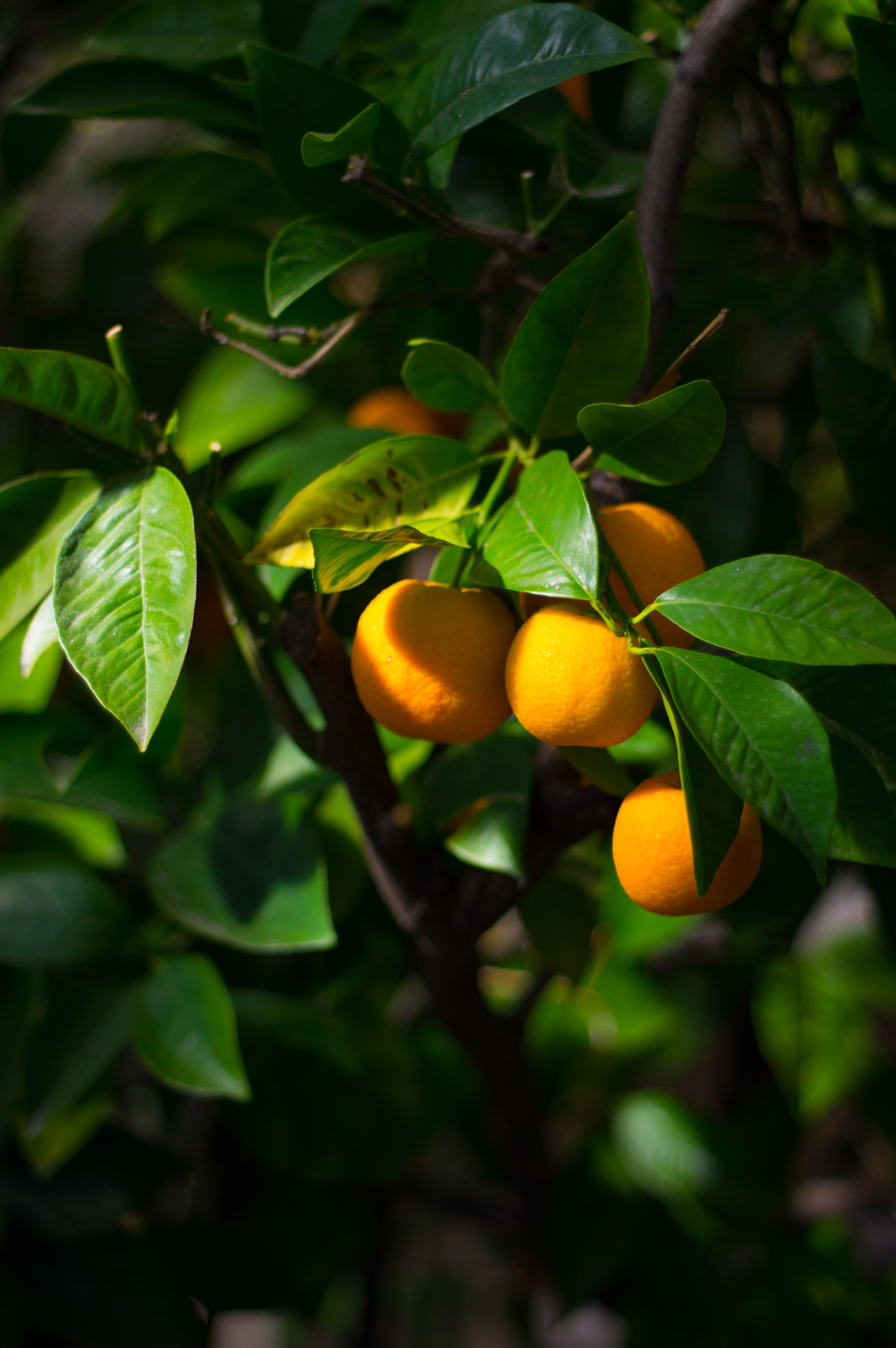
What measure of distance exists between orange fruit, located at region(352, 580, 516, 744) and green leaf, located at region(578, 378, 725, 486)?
8cm

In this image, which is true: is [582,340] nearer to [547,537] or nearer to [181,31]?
[547,537]

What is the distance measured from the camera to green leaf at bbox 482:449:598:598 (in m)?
0.30

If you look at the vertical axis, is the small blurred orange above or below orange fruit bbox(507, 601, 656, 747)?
above

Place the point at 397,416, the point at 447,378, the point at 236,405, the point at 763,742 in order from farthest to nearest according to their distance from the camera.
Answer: the point at 236,405 < the point at 397,416 < the point at 447,378 < the point at 763,742

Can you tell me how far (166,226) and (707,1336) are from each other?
1.03 m

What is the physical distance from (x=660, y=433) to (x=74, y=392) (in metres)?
0.23

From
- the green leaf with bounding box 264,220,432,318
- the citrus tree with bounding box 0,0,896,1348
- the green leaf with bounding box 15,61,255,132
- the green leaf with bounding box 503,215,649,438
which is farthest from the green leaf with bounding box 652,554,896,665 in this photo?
the green leaf with bounding box 15,61,255,132

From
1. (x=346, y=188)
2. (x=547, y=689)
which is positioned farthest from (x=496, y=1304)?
(x=346, y=188)

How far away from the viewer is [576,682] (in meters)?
0.32

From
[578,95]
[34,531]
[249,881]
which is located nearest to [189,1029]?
[249,881]

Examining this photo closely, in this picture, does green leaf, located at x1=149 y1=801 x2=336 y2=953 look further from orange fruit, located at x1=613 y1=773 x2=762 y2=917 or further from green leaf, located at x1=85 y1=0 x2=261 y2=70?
green leaf, located at x1=85 y1=0 x2=261 y2=70

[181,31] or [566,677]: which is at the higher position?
[181,31]

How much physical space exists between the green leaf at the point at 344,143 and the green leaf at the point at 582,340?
→ 0.10 m

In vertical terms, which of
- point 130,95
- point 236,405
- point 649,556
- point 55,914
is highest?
point 130,95
